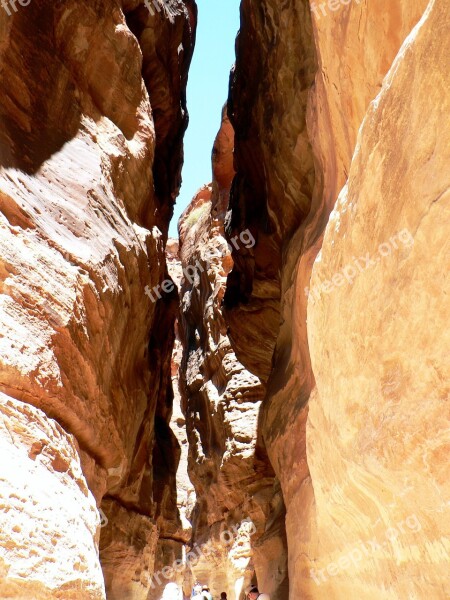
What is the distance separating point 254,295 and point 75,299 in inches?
249

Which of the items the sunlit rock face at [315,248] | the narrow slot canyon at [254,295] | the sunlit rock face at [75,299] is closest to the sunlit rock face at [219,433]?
the narrow slot canyon at [254,295]

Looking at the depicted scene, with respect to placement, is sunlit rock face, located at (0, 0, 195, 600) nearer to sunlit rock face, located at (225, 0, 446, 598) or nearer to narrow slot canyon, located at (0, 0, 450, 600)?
narrow slot canyon, located at (0, 0, 450, 600)

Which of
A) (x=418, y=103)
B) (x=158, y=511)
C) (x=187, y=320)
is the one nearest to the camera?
(x=418, y=103)

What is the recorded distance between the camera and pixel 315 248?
5.57m

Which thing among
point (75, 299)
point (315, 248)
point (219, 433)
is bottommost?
point (75, 299)

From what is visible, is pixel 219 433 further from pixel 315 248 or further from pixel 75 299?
pixel 75 299

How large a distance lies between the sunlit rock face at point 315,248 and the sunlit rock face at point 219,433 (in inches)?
55.0

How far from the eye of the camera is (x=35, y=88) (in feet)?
19.6

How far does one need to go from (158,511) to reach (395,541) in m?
8.05

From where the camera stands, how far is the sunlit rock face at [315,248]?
2783mm

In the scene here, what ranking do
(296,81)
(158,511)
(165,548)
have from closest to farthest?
(296,81) → (158,511) → (165,548)

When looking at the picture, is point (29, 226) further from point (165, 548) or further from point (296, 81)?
point (165, 548)

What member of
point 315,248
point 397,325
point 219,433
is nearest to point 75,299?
point 315,248

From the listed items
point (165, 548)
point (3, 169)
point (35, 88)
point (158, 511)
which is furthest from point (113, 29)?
point (165, 548)
